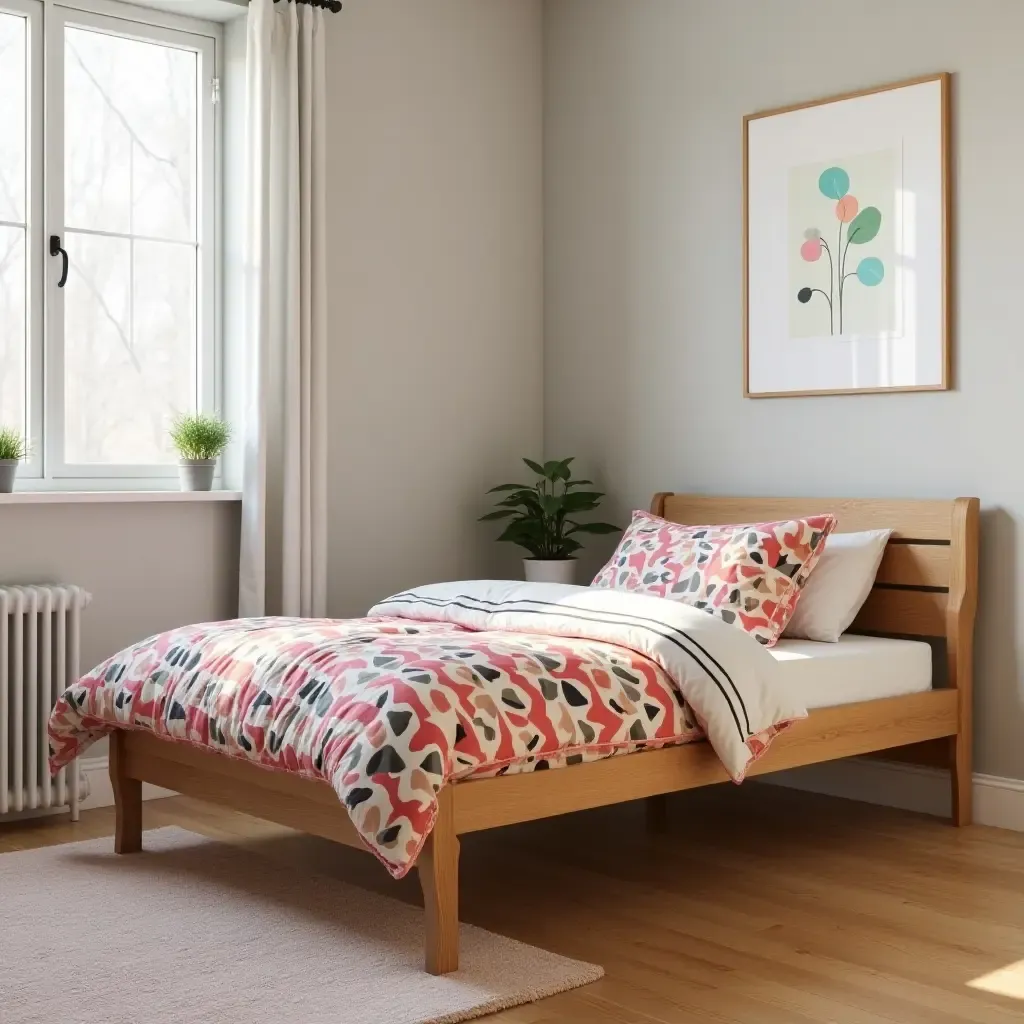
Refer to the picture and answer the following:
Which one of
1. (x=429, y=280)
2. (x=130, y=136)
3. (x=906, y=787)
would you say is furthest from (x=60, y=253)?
(x=906, y=787)

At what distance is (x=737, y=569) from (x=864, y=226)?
1.18 meters

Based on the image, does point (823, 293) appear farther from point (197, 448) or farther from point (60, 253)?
point (60, 253)

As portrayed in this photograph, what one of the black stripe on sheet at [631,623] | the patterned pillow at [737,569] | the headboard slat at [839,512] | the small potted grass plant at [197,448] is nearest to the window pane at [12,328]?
the small potted grass plant at [197,448]

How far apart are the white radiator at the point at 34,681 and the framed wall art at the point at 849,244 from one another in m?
2.21

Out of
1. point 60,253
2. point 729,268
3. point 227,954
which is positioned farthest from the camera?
point 729,268

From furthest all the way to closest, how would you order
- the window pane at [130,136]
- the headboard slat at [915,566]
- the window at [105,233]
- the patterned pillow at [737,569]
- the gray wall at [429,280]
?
the gray wall at [429,280], the window pane at [130,136], the window at [105,233], the headboard slat at [915,566], the patterned pillow at [737,569]

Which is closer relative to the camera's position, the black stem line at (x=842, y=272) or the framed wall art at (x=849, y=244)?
the framed wall art at (x=849, y=244)

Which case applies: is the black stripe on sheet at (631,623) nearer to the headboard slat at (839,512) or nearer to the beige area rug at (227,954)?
the beige area rug at (227,954)

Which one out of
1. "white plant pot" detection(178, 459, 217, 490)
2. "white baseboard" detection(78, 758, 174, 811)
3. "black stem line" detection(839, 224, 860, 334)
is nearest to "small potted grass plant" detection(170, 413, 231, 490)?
"white plant pot" detection(178, 459, 217, 490)

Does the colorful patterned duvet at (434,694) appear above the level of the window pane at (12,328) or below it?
below

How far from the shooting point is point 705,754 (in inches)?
121

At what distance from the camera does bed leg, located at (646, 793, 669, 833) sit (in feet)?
12.5

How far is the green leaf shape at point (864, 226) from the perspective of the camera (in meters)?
4.09

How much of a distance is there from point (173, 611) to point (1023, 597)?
2.47 meters
